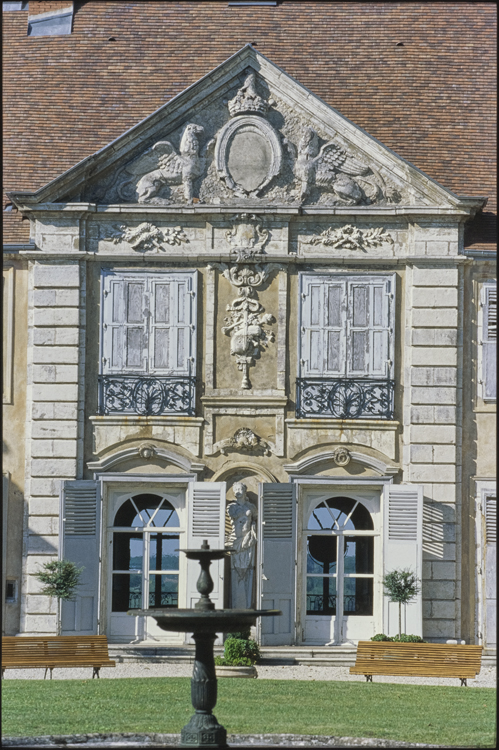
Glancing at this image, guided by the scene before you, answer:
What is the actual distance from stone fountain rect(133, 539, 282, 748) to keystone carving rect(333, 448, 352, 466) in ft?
24.6

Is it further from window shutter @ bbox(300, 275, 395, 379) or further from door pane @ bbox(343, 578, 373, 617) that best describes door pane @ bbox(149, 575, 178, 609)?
window shutter @ bbox(300, 275, 395, 379)

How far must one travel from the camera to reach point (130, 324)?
728 inches

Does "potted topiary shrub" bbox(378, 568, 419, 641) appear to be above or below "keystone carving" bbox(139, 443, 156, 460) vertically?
below

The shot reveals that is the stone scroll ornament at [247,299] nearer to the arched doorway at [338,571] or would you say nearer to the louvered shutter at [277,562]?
the louvered shutter at [277,562]

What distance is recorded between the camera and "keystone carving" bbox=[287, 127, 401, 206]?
18.4 m

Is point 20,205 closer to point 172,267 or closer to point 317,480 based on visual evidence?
point 172,267

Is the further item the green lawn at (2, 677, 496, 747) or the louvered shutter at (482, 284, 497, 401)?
the louvered shutter at (482, 284, 497, 401)

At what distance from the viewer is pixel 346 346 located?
18.4 m

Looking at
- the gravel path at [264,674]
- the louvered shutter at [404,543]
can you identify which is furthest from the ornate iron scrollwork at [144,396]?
the gravel path at [264,674]

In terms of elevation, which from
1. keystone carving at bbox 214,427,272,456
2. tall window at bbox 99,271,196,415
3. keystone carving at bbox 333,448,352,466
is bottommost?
keystone carving at bbox 333,448,352,466

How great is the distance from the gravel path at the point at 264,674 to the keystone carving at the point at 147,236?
6.18m

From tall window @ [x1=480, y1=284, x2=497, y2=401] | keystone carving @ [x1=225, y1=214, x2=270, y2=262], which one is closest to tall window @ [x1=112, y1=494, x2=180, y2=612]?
keystone carving @ [x1=225, y1=214, x2=270, y2=262]

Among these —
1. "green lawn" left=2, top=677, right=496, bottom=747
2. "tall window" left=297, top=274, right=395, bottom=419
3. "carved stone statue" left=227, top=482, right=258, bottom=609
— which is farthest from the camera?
"tall window" left=297, top=274, right=395, bottom=419

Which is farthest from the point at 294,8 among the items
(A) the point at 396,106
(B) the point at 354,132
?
(B) the point at 354,132
